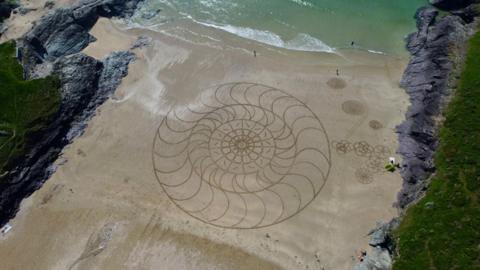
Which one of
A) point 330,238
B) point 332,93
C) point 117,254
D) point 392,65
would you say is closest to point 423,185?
point 330,238

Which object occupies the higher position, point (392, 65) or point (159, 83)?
point (392, 65)

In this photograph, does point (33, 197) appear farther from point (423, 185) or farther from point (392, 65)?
point (392, 65)

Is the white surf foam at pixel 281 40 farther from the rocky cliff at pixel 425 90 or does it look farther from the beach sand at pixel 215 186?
the rocky cliff at pixel 425 90

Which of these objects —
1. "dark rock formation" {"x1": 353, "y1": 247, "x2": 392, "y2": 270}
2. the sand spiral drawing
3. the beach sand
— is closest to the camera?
"dark rock formation" {"x1": 353, "y1": 247, "x2": 392, "y2": 270}

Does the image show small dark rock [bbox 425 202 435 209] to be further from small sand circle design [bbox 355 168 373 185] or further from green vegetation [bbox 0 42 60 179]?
green vegetation [bbox 0 42 60 179]

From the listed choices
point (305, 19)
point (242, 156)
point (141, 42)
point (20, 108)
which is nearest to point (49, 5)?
point (141, 42)

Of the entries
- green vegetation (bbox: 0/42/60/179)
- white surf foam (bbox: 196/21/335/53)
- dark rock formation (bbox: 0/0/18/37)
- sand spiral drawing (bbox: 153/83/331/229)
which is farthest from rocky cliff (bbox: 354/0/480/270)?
dark rock formation (bbox: 0/0/18/37)
